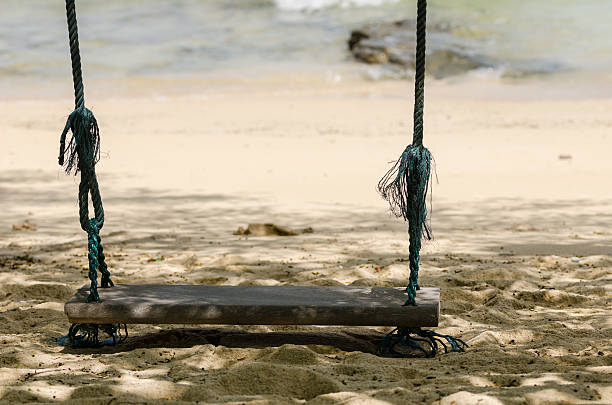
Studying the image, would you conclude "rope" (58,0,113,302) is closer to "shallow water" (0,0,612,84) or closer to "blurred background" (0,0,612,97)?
"blurred background" (0,0,612,97)

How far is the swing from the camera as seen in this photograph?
12.6 feet

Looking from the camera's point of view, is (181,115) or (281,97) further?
(281,97)

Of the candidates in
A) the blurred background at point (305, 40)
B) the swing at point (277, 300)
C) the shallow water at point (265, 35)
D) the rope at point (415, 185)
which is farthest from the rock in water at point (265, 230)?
the shallow water at point (265, 35)

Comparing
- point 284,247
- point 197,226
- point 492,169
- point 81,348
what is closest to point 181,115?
point 492,169

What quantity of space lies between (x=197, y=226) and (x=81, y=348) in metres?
4.00

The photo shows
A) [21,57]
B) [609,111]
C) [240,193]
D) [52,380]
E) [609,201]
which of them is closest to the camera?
[52,380]

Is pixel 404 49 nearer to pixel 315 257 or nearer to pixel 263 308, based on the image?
pixel 315 257

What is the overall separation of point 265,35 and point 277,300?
119 ft

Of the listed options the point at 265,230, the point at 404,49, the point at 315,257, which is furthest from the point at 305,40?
the point at 315,257

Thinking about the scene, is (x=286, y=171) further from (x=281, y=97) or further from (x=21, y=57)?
(x=21, y=57)

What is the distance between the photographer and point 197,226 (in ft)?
26.7

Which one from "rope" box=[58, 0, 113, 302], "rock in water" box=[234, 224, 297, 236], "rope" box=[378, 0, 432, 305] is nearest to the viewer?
"rope" box=[378, 0, 432, 305]

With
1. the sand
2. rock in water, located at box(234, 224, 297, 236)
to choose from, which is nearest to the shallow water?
the sand

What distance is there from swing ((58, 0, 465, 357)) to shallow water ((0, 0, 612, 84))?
26776mm
